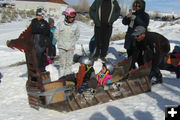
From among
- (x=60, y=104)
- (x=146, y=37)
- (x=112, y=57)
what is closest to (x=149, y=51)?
(x=146, y=37)

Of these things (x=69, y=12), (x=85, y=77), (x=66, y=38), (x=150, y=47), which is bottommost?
(x=85, y=77)

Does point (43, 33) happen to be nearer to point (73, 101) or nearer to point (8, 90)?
point (8, 90)

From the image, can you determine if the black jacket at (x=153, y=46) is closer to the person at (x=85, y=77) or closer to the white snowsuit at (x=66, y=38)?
the person at (x=85, y=77)

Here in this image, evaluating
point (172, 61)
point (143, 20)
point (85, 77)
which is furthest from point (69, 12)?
point (172, 61)

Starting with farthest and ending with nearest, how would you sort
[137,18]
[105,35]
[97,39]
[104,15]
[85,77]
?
[97,39] < [105,35] < [104,15] < [137,18] < [85,77]

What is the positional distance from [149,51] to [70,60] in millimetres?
1877

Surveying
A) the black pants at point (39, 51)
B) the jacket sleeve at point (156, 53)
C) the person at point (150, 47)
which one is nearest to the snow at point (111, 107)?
the person at point (150, 47)

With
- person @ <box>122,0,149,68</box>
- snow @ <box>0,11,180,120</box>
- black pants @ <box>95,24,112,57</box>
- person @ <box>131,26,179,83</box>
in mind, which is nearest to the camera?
snow @ <box>0,11,180,120</box>

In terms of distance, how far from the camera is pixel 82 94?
4.02m

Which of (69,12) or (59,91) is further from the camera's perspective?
(69,12)

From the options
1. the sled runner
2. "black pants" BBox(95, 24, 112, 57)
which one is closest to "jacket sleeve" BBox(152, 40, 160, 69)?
the sled runner

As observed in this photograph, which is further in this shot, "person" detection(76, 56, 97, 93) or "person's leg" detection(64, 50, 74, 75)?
"person's leg" detection(64, 50, 74, 75)

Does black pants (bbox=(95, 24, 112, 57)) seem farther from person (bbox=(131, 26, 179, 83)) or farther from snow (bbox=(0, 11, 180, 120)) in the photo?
snow (bbox=(0, 11, 180, 120))

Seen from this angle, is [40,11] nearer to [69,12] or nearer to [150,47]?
[69,12]
